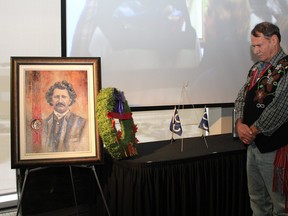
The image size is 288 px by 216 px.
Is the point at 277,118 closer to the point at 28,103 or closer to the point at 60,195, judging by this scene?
the point at 28,103

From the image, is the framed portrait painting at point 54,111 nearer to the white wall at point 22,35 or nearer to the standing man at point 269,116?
the white wall at point 22,35

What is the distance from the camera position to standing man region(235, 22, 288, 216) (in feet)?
5.84

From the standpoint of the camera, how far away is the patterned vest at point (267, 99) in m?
1.80

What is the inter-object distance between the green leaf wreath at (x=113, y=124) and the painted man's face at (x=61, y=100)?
7.0 inches

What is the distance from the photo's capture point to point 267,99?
1.83 metres

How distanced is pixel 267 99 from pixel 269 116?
4.2 inches

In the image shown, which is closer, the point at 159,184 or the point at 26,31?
→ the point at 159,184

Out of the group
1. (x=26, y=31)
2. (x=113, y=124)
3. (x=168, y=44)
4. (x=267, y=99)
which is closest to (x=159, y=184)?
(x=113, y=124)

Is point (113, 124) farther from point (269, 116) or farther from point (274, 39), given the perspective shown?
point (274, 39)

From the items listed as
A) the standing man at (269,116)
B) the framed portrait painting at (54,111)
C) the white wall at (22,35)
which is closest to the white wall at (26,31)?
the white wall at (22,35)

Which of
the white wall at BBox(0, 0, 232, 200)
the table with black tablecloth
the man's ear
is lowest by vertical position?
the table with black tablecloth

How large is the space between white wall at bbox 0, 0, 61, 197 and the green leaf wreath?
0.89 meters

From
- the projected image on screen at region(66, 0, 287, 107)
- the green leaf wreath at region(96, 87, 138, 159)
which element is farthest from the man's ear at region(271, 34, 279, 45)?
the projected image on screen at region(66, 0, 287, 107)

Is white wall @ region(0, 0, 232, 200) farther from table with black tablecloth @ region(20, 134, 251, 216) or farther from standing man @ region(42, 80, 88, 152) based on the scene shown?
standing man @ region(42, 80, 88, 152)
